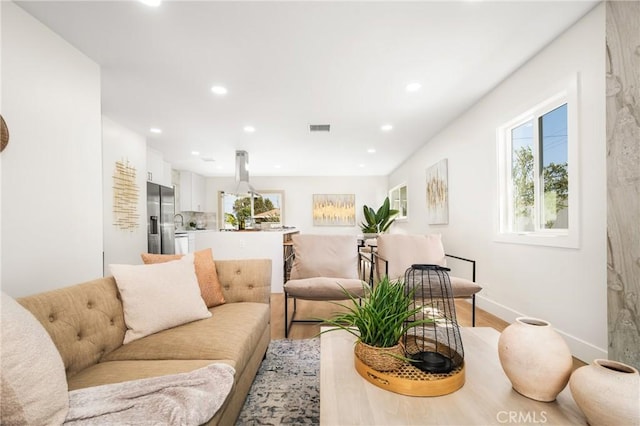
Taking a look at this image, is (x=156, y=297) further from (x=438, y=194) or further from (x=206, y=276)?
(x=438, y=194)

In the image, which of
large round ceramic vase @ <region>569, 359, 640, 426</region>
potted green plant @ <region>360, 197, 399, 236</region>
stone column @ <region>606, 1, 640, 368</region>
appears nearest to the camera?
large round ceramic vase @ <region>569, 359, 640, 426</region>

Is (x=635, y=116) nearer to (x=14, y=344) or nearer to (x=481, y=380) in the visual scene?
(x=481, y=380)

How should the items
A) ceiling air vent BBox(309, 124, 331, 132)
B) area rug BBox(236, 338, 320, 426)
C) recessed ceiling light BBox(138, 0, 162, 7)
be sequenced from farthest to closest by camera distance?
ceiling air vent BBox(309, 124, 331, 132) < recessed ceiling light BBox(138, 0, 162, 7) < area rug BBox(236, 338, 320, 426)

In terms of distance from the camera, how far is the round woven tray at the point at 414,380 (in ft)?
3.30

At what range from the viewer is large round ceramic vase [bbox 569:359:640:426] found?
76cm

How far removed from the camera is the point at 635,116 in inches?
65.9

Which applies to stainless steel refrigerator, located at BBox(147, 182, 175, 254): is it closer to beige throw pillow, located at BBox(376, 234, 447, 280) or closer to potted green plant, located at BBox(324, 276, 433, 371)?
beige throw pillow, located at BBox(376, 234, 447, 280)

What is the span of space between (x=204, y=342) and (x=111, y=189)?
10.6 feet

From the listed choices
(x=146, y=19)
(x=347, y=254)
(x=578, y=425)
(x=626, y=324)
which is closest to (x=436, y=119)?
(x=347, y=254)

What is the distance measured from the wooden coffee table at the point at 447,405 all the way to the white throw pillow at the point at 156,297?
930 mm

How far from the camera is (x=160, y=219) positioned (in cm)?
514

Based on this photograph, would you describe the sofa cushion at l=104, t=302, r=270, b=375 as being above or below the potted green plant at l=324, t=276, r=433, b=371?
below

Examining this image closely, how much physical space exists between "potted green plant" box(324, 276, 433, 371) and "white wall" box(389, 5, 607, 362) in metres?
1.70

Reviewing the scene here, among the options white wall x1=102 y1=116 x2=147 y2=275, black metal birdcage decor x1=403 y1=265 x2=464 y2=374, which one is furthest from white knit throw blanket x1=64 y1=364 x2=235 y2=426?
white wall x1=102 y1=116 x2=147 y2=275
